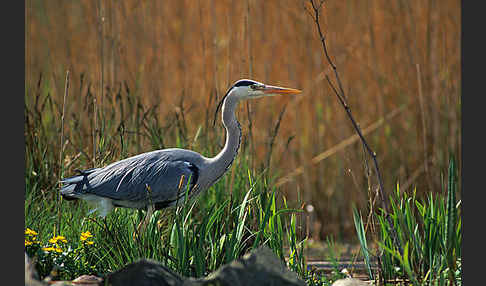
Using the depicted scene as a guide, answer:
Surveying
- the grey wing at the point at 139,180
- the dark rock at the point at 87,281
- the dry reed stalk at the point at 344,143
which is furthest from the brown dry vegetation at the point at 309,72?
the dark rock at the point at 87,281

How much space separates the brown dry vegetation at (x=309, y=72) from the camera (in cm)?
604

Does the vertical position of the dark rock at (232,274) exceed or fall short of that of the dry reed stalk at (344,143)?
it falls short

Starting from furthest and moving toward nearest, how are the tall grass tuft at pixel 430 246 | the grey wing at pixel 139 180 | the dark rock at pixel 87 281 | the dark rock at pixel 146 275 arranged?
1. the grey wing at pixel 139 180
2. the tall grass tuft at pixel 430 246
3. the dark rock at pixel 87 281
4. the dark rock at pixel 146 275

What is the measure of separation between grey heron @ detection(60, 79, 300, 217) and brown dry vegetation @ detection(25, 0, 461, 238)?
72.6 inches

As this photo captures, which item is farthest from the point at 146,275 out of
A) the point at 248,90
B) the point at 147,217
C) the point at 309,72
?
the point at 309,72

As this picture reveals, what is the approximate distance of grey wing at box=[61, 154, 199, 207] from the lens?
156 inches

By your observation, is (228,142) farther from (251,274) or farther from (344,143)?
(344,143)

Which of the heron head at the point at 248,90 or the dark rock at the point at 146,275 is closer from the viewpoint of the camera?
the dark rock at the point at 146,275

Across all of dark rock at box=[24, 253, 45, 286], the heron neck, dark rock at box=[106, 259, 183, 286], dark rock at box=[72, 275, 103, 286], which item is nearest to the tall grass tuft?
the heron neck

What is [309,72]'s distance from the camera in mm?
6348

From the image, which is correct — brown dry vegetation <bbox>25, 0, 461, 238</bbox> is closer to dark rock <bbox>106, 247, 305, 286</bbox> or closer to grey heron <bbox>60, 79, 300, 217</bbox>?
grey heron <bbox>60, 79, 300, 217</bbox>

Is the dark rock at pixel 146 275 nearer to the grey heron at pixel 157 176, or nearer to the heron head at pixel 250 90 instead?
the grey heron at pixel 157 176

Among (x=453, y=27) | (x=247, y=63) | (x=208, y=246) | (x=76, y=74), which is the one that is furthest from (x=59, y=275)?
(x=453, y=27)

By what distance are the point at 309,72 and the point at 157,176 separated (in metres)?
2.72
